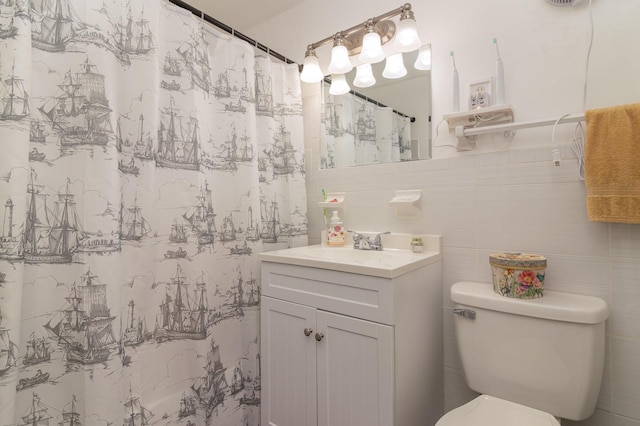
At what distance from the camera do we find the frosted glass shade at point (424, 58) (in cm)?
141

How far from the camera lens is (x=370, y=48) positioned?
1.46 m

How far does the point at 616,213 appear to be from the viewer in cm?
97

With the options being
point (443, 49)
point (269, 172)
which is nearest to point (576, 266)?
point (443, 49)

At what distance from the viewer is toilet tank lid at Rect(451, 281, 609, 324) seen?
36.8 inches

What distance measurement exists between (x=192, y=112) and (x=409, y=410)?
1.39 m

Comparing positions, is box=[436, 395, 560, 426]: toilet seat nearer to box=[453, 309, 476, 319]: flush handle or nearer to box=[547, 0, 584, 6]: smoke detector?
box=[453, 309, 476, 319]: flush handle

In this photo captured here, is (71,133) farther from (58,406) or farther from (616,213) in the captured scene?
(616,213)

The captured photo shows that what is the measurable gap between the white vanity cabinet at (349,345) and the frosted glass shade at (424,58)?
87 cm

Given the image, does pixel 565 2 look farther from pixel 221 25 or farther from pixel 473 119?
pixel 221 25

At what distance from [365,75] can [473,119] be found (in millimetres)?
616

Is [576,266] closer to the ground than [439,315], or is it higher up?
higher up

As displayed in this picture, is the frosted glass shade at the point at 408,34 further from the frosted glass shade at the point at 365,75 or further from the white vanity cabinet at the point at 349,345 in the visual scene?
the white vanity cabinet at the point at 349,345

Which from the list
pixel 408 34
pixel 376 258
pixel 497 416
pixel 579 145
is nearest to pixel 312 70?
pixel 408 34

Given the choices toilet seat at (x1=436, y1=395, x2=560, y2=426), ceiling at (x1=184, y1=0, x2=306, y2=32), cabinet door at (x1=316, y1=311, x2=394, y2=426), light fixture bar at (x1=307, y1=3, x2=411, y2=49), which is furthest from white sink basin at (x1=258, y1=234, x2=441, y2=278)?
ceiling at (x1=184, y1=0, x2=306, y2=32)
